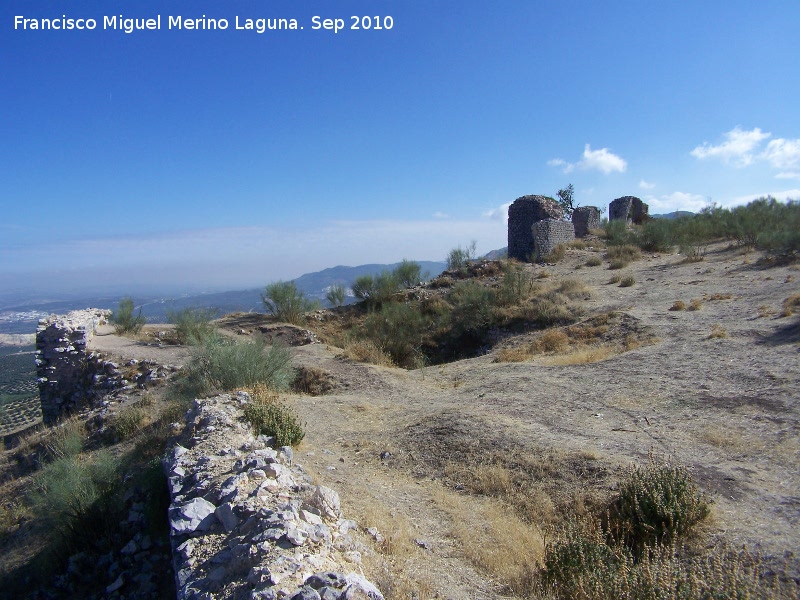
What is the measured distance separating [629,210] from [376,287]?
845 inches

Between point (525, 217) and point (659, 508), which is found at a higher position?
point (525, 217)

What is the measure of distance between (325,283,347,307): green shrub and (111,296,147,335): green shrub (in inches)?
288

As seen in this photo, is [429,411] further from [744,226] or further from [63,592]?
[744,226]

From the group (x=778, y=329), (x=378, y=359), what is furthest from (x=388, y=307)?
(x=778, y=329)

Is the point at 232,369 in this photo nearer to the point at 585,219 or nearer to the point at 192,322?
the point at 192,322

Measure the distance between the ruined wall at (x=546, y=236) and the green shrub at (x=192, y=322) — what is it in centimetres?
1379

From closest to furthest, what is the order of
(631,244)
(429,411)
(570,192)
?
(429,411) < (631,244) < (570,192)

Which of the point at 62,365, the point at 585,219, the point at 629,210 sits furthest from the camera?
the point at 629,210

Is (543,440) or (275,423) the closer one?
(543,440)

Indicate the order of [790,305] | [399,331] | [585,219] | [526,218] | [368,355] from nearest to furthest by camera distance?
[790,305]
[368,355]
[399,331]
[526,218]
[585,219]

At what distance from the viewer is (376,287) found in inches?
812

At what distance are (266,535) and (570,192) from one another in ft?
150

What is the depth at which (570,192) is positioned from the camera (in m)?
44.6

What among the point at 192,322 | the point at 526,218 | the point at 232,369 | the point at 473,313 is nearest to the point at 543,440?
the point at 232,369
